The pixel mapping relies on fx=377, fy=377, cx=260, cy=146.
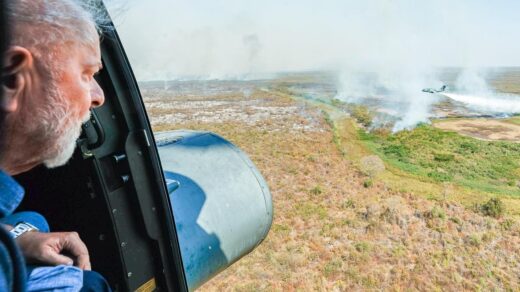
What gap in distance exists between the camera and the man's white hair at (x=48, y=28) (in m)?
1.14

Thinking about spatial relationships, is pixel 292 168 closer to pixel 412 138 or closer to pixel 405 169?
pixel 405 169

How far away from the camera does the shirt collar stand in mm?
1121

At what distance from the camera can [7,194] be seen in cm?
114

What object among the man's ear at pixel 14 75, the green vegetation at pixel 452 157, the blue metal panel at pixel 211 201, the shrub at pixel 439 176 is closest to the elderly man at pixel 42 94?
the man's ear at pixel 14 75

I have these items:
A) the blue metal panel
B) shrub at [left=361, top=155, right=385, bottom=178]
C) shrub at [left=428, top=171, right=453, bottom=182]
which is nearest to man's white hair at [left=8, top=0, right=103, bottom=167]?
the blue metal panel

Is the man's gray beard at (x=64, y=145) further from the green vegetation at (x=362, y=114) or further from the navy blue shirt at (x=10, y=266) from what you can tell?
the green vegetation at (x=362, y=114)

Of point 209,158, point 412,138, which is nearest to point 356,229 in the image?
point 209,158

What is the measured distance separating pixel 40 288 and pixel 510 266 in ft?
56.5

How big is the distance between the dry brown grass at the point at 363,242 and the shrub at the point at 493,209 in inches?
22.6

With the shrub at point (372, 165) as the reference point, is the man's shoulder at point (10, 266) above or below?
above

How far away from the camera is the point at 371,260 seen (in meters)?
14.0

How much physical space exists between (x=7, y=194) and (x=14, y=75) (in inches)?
14.0

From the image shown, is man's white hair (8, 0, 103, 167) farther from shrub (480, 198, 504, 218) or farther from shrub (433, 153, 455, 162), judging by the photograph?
shrub (433, 153, 455, 162)

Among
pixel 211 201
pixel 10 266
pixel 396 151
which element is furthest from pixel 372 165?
pixel 10 266
